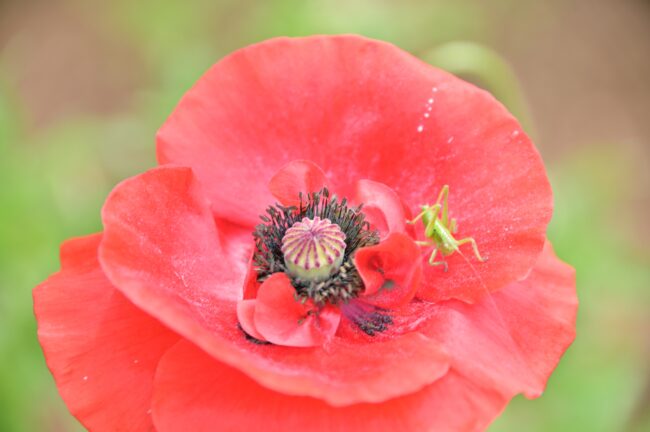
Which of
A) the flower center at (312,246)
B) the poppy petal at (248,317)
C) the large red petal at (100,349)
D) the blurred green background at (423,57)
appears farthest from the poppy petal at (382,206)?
the blurred green background at (423,57)

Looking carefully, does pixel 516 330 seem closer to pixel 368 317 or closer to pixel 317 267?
pixel 368 317

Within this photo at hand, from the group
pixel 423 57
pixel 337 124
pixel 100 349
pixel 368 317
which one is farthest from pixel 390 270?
pixel 423 57

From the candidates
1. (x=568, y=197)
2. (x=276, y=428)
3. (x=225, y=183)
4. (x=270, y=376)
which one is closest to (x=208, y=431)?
(x=276, y=428)

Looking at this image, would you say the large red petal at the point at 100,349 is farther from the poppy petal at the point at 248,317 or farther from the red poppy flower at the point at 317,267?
the poppy petal at the point at 248,317

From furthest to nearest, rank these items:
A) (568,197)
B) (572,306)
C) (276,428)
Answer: (568,197)
(572,306)
(276,428)

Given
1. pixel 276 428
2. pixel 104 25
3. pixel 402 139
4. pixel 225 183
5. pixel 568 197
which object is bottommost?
pixel 104 25

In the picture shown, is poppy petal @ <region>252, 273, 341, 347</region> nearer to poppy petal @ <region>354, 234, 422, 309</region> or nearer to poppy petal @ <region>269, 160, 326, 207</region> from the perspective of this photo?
poppy petal @ <region>354, 234, 422, 309</region>

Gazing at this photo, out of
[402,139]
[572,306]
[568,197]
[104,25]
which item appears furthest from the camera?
[104,25]

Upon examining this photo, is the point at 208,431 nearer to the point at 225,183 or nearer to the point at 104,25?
the point at 225,183
